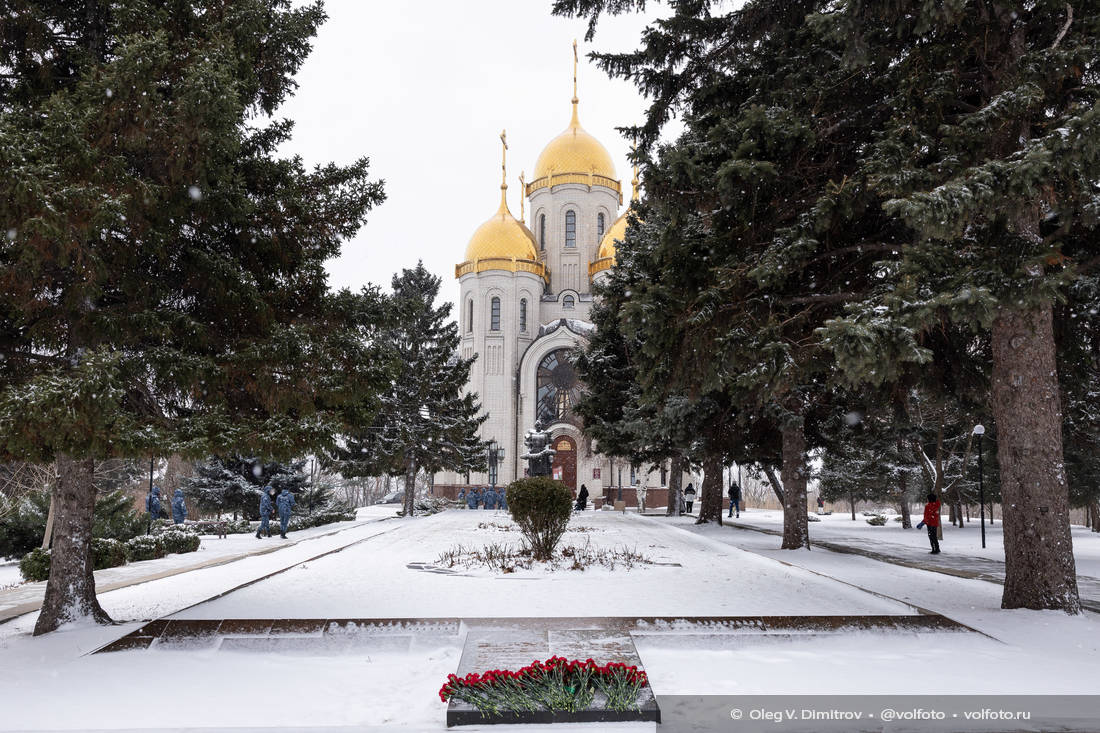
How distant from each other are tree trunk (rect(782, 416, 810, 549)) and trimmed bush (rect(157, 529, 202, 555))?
12340mm

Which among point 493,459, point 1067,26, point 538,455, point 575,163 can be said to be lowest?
point 493,459

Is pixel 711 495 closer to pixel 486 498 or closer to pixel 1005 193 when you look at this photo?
pixel 486 498

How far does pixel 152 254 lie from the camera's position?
21.4 feet

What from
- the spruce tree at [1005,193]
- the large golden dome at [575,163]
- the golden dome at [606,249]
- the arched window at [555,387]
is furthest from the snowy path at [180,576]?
the large golden dome at [575,163]

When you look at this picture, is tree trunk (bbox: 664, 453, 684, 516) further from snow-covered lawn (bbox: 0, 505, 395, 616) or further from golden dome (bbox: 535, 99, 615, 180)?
golden dome (bbox: 535, 99, 615, 180)

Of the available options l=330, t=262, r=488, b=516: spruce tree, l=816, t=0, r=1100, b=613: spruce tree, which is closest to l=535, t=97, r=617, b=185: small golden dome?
l=330, t=262, r=488, b=516: spruce tree

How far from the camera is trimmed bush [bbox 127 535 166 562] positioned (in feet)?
42.2

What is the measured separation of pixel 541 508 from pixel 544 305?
1401 inches

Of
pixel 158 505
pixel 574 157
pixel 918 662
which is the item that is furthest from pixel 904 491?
pixel 574 157

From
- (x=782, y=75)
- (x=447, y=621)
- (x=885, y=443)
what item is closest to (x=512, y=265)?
(x=885, y=443)

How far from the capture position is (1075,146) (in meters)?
5.75

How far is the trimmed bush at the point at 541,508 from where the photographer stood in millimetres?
11367

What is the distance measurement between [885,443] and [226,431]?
21588 mm

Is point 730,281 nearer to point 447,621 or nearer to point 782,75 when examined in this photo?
point 782,75
